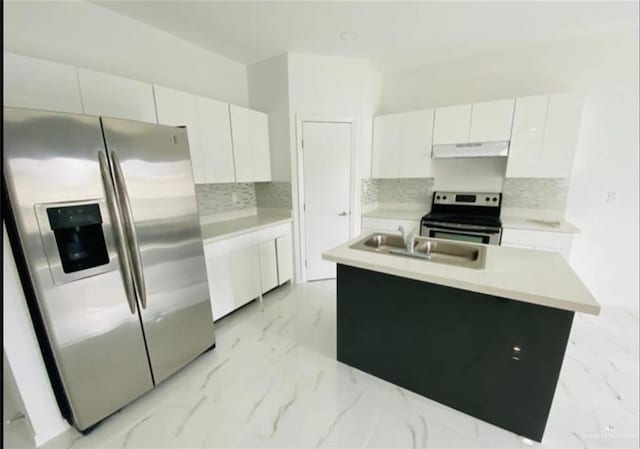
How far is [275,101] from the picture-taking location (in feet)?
10.3

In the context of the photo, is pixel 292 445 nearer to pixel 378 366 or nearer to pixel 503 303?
pixel 378 366

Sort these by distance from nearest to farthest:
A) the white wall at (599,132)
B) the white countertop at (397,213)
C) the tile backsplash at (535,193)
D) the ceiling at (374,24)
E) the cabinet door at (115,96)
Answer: the cabinet door at (115,96)
the ceiling at (374,24)
the white wall at (599,132)
the tile backsplash at (535,193)
the white countertop at (397,213)

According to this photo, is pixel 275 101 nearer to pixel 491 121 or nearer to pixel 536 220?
pixel 491 121


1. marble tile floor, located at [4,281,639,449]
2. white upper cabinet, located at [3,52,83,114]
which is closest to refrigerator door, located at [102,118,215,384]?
marble tile floor, located at [4,281,639,449]

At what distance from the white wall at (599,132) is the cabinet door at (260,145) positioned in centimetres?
257

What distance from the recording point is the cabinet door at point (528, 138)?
9.02 ft

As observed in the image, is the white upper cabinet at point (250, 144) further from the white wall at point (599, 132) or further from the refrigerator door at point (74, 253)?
the white wall at point (599, 132)

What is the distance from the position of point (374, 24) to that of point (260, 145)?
164 cm

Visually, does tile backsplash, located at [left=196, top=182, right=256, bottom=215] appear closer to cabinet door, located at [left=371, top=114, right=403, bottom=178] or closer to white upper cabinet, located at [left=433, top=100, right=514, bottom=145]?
cabinet door, located at [left=371, top=114, right=403, bottom=178]

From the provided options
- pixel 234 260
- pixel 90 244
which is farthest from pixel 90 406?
pixel 234 260

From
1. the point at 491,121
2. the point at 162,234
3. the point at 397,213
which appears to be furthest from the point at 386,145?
the point at 162,234

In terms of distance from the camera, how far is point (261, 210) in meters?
3.58

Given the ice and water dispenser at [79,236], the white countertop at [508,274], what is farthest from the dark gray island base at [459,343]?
the ice and water dispenser at [79,236]

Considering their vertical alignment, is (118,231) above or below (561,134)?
below
